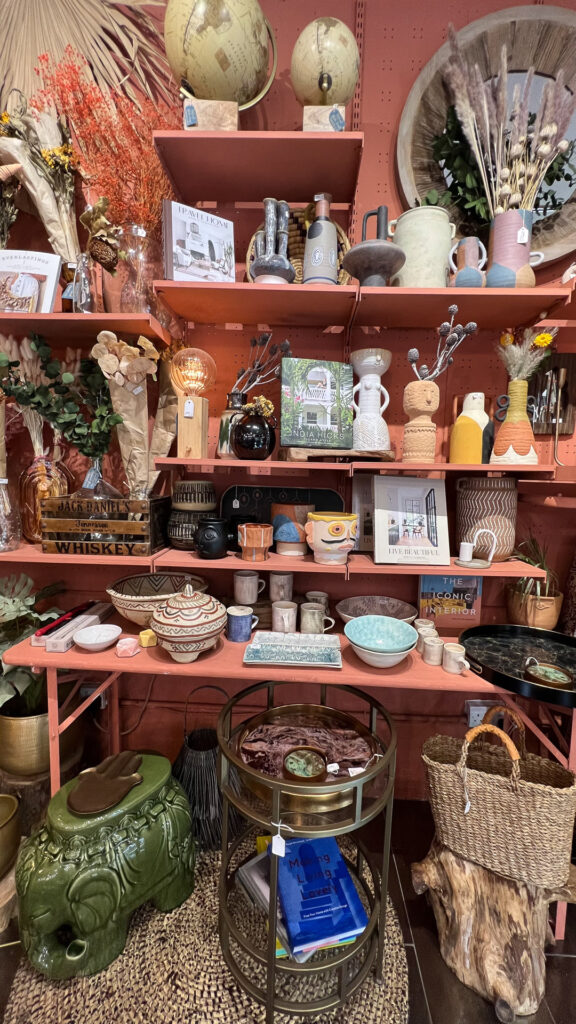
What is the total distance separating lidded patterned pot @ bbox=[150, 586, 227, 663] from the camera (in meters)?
1.35

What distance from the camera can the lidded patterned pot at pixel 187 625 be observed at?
1348mm

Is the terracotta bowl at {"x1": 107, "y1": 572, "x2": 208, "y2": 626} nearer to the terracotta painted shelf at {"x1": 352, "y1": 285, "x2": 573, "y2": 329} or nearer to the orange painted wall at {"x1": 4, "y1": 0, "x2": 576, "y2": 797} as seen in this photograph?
the orange painted wall at {"x1": 4, "y1": 0, "x2": 576, "y2": 797}

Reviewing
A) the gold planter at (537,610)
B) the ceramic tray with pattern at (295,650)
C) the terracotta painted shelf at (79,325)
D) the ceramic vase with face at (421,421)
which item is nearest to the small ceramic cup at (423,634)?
the ceramic tray with pattern at (295,650)

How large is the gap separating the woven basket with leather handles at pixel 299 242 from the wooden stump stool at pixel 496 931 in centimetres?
196

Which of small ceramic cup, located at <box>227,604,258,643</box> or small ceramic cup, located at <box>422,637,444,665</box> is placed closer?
small ceramic cup, located at <box>422,637,444,665</box>

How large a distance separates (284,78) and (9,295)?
1.31 m

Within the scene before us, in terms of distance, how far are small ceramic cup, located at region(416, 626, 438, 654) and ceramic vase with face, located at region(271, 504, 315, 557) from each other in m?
0.51

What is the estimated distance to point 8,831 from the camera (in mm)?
1447

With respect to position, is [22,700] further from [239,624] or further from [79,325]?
[79,325]

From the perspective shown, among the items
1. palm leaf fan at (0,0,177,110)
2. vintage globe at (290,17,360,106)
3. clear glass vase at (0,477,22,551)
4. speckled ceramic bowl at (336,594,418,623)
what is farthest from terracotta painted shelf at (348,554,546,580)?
palm leaf fan at (0,0,177,110)

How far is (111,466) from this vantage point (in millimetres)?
1825

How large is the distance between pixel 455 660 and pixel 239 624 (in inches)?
28.6

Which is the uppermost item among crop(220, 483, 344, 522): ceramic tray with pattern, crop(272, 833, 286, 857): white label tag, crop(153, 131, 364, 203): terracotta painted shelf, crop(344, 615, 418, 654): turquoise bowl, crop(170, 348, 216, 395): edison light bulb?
crop(153, 131, 364, 203): terracotta painted shelf

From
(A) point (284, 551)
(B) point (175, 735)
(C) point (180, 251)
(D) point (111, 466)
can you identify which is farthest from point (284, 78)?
(B) point (175, 735)
